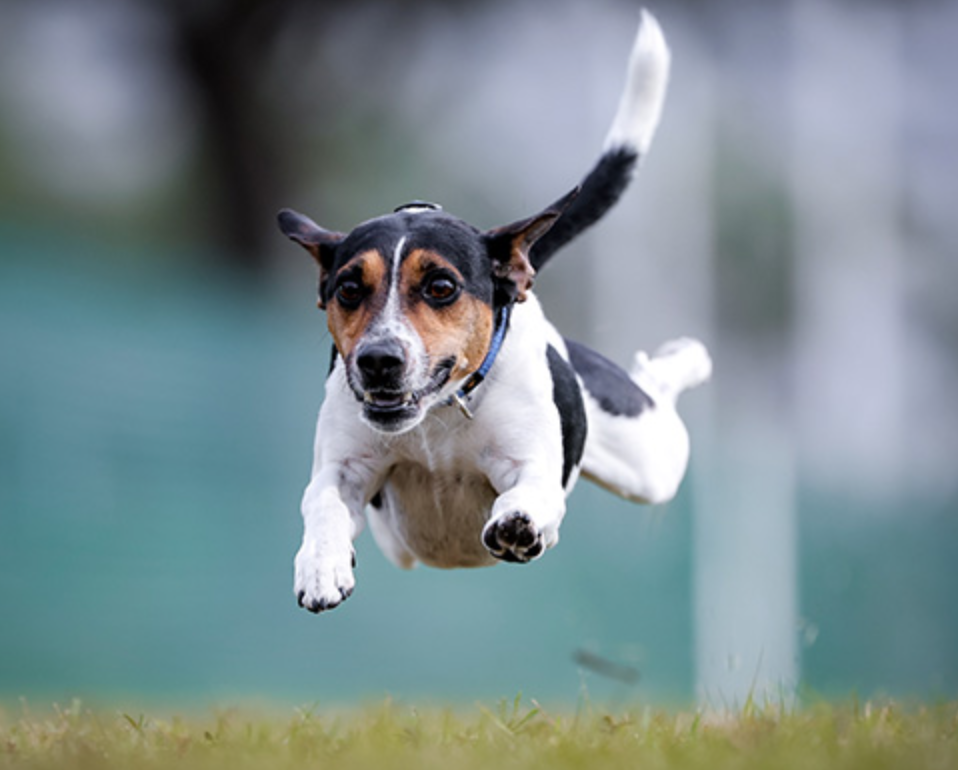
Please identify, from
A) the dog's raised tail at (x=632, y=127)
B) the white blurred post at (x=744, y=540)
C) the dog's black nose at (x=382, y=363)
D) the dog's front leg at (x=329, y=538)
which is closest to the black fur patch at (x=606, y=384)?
the dog's raised tail at (x=632, y=127)

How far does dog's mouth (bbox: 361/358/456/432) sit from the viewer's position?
3.80 meters

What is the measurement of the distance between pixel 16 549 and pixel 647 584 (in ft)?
11.2

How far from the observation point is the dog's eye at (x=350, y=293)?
3902mm

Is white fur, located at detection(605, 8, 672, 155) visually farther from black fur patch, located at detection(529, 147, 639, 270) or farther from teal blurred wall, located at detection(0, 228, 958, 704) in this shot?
teal blurred wall, located at detection(0, 228, 958, 704)

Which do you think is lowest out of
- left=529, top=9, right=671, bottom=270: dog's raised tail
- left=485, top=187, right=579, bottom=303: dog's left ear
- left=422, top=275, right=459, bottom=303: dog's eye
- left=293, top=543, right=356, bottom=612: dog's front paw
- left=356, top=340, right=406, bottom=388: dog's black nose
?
left=293, top=543, right=356, bottom=612: dog's front paw

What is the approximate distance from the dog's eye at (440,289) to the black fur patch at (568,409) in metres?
0.59

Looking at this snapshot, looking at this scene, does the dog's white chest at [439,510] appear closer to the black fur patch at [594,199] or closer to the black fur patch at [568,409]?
the black fur patch at [568,409]

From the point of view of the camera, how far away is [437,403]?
4074 mm

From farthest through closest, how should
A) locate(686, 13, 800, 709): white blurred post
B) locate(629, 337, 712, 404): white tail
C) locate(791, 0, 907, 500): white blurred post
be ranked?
locate(791, 0, 907, 500): white blurred post, locate(686, 13, 800, 709): white blurred post, locate(629, 337, 712, 404): white tail

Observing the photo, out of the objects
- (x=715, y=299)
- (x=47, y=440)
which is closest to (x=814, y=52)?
(x=715, y=299)

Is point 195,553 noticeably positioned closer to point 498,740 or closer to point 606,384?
point 606,384

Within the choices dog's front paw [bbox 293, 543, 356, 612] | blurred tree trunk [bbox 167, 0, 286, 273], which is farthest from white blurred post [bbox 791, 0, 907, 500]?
dog's front paw [bbox 293, 543, 356, 612]

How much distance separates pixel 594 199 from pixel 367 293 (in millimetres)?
1641

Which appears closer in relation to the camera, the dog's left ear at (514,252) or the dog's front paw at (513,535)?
the dog's front paw at (513,535)
